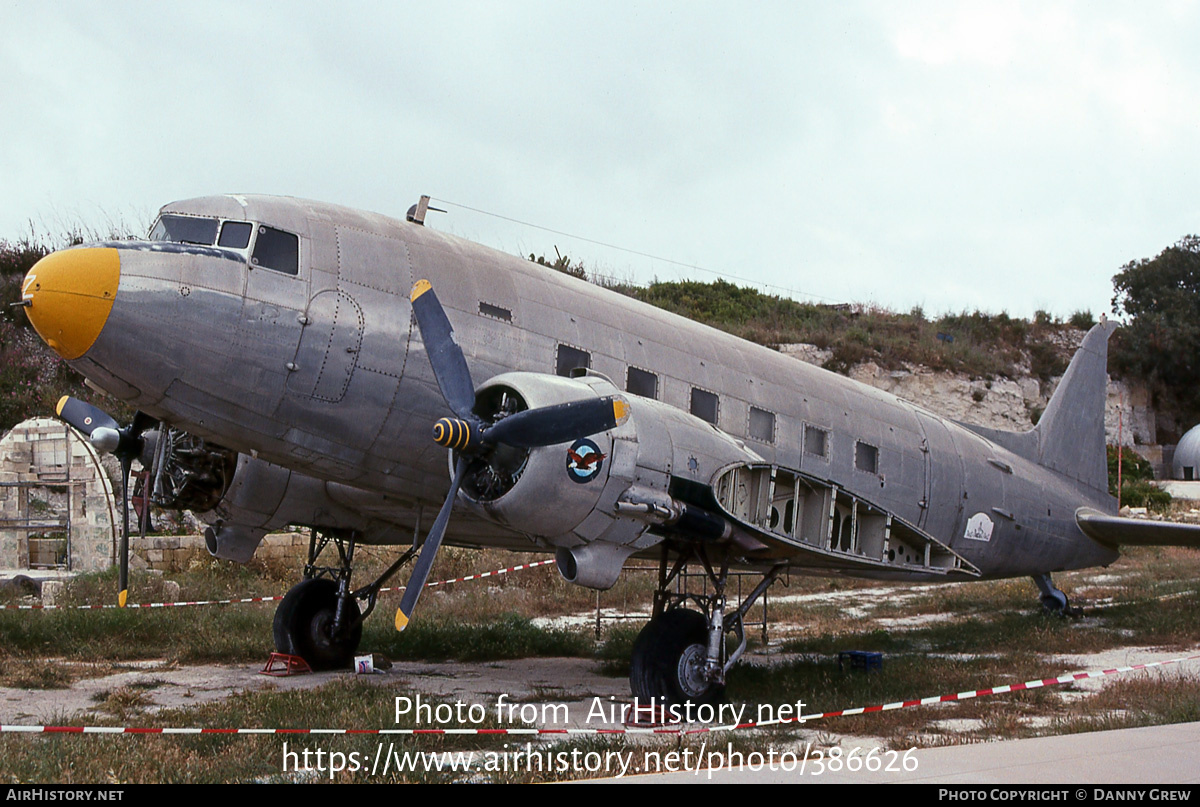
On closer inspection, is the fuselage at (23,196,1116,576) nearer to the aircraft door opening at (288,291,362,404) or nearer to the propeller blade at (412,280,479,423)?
the aircraft door opening at (288,291,362,404)

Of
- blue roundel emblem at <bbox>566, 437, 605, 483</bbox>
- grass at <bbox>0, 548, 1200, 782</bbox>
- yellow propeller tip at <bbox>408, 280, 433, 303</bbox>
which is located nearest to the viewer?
grass at <bbox>0, 548, 1200, 782</bbox>

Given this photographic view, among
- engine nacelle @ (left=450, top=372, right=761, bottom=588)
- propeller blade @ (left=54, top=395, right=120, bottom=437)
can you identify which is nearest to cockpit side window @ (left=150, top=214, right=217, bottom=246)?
engine nacelle @ (left=450, top=372, right=761, bottom=588)

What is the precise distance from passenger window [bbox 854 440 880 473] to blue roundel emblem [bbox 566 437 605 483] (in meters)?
5.28

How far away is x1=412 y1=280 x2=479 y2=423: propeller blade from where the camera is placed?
848cm

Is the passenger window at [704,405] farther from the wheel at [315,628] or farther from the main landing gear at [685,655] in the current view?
the wheel at [315,628]

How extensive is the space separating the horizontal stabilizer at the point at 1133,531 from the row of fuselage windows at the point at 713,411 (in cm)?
546

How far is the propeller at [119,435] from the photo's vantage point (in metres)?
10.7

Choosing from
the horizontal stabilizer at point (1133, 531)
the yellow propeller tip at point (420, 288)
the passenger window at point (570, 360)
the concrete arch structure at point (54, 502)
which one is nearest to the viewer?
the yellow propeller tip at point (420, 288)

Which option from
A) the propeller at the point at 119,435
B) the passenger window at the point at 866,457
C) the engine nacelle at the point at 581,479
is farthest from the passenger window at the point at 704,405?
the propeller at the point at 119,435

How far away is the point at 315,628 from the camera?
1200 cm
